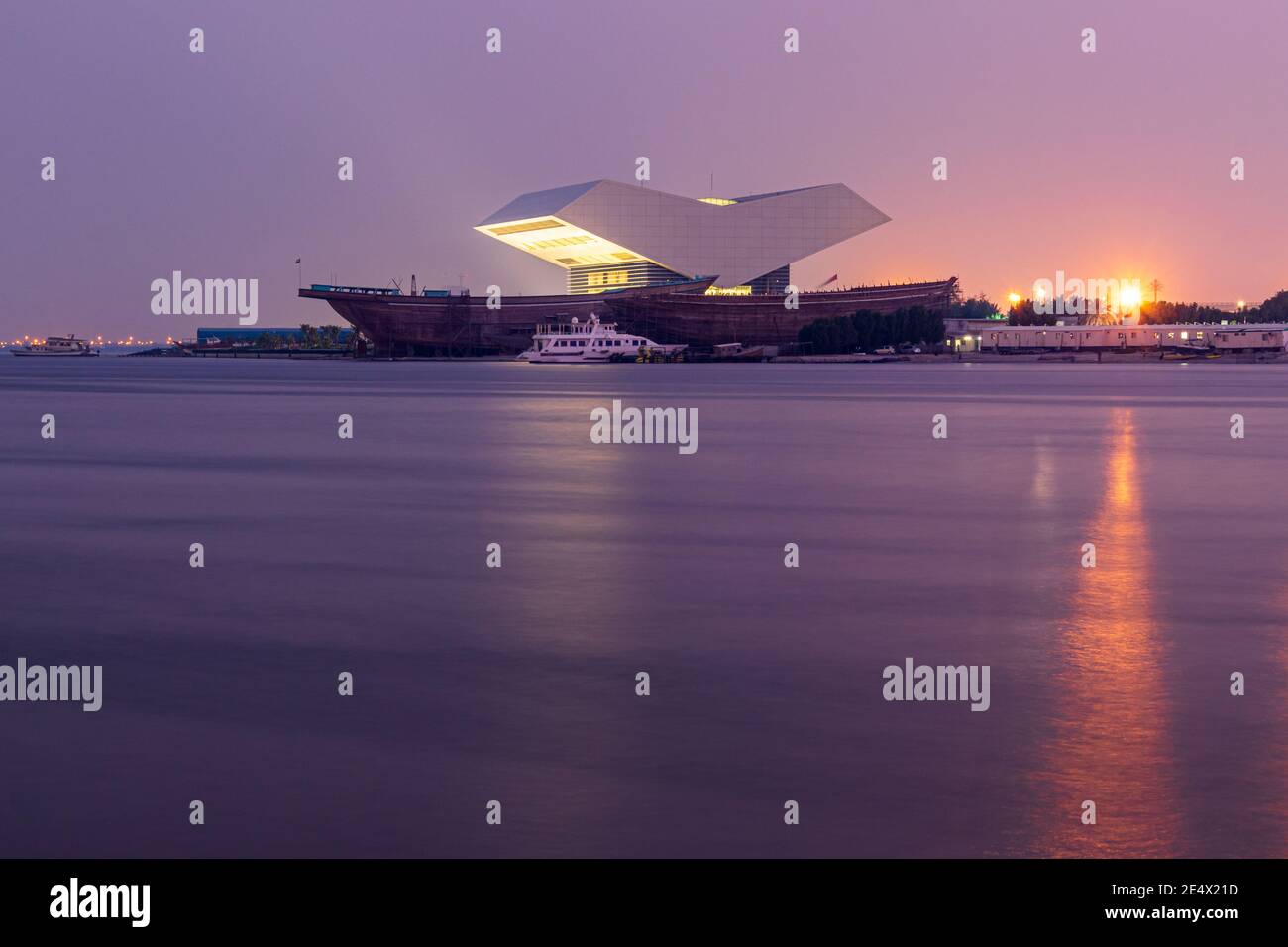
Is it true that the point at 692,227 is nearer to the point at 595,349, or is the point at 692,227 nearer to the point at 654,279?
the point at 654,279

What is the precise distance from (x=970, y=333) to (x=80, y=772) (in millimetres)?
145851

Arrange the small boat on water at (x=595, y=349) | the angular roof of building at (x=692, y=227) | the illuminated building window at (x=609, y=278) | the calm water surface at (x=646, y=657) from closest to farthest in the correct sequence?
the calm water surface at (x=646, y=657), the small boat on water at (x=595, y=349), the angular roof of building at (x=692, y=227), the illuminated building window at (x=609, y=278)

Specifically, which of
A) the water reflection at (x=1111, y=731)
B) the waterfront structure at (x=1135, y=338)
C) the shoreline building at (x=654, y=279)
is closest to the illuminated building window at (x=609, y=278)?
the shoreline building at (x=654, y=279)

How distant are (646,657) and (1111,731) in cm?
310

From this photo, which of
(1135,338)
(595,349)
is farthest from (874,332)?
(595,349)

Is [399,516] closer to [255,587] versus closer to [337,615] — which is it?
[255,587]

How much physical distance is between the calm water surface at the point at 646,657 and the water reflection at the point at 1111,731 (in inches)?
1.1

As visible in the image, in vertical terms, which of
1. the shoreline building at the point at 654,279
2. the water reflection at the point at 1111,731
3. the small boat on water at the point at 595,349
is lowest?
the water reflection at the point at 1111,731

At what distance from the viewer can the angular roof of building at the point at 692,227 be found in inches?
6703

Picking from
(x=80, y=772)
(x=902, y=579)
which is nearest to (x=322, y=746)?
(x=80, y=772)

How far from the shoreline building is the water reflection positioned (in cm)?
13903

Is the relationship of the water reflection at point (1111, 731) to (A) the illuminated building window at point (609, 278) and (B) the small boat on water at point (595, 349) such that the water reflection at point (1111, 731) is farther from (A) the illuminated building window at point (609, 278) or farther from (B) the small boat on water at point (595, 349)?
(A) the illuminated building window at point (609, 278)

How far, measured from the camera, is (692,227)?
174875 mm
